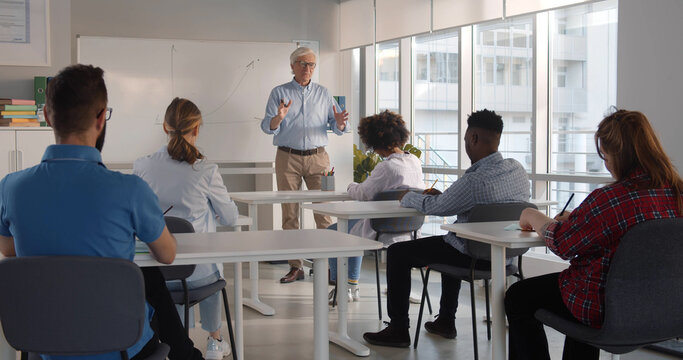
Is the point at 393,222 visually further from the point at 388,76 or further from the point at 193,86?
the point at 388,76

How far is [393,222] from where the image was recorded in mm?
4102

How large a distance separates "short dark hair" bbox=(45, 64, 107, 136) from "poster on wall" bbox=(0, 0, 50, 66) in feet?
13.4

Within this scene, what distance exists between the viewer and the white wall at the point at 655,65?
3.77m

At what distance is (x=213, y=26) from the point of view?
6.69 metres

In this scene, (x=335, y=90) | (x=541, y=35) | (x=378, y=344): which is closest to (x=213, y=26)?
(x=335, y=90)

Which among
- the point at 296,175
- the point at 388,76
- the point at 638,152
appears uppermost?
the point at 388,76

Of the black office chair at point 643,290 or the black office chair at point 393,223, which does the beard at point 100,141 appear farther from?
the black office chair at point 393,223

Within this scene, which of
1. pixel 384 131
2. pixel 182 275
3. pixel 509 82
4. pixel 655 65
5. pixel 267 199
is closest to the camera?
pixel 182 275

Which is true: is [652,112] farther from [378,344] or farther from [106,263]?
[106,263]

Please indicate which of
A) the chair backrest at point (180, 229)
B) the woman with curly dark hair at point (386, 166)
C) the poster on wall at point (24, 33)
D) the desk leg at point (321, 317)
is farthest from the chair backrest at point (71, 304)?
the poster on wall at point (24, 33)

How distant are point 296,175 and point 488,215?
254cm

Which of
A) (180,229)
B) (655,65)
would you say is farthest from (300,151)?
(180,229)

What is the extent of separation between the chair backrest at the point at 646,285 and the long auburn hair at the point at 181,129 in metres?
1.79

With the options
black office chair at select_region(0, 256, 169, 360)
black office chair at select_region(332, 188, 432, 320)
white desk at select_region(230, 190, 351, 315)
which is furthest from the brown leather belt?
black office chair at select_region(0, 256, 169, 360)
